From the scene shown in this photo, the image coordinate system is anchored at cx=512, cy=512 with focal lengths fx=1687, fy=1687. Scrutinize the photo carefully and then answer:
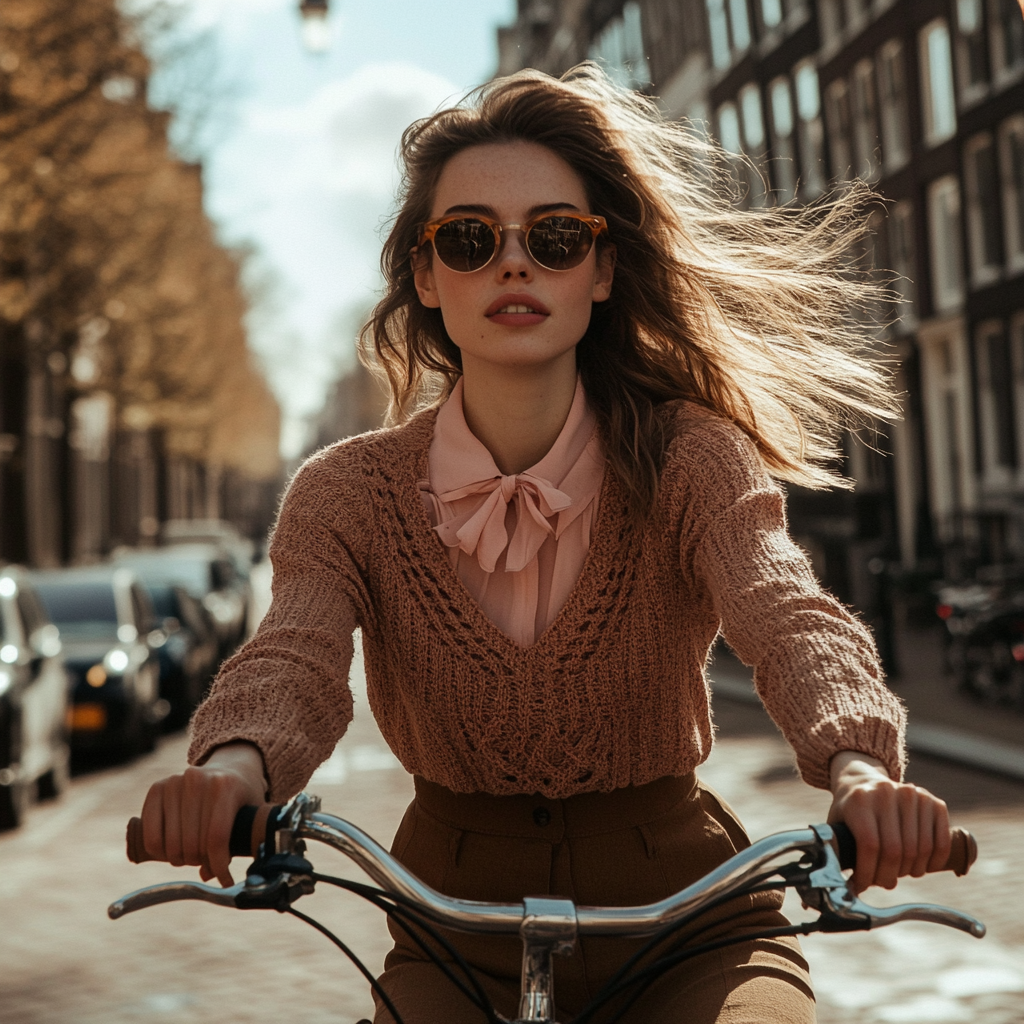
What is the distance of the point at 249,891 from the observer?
1.91 meters

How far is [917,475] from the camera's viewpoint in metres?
30.8

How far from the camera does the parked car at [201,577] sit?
65.0 feet

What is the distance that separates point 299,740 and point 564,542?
1.93ft

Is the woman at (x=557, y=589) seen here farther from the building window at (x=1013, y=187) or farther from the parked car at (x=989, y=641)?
the building window at (x=1013, y=187)

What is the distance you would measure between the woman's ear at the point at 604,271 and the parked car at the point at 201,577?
50.1 ft

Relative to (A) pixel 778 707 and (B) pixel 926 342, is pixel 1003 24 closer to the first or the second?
(B) pixel 926 342

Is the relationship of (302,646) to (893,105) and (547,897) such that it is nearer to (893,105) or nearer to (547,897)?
(547,897)

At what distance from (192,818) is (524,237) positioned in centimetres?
109

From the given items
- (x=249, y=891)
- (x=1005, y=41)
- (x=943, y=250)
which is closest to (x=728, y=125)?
(x=943, y=250)

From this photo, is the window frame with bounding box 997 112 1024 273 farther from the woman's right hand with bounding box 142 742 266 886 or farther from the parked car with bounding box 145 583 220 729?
the woman's right hand with bounding box 142 742 266 886

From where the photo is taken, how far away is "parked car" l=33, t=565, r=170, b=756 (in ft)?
42.8

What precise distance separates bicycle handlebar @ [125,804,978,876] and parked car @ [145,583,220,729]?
45.1ft

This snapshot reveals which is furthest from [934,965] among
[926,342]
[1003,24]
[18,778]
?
[926,342]

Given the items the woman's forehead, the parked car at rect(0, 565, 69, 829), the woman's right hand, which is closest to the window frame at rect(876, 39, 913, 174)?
the parked car at rect(0, 565, 69, 829)
